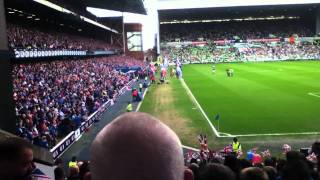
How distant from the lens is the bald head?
6.05ft

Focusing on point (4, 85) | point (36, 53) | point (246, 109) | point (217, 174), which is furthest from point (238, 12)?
point (217, 174)

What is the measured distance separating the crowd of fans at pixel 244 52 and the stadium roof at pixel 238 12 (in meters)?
7.18

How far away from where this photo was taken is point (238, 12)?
94.9m

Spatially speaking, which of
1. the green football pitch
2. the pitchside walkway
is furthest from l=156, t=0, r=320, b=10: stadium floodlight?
the pitchside walkway

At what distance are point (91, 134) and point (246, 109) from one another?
1078 centimetres

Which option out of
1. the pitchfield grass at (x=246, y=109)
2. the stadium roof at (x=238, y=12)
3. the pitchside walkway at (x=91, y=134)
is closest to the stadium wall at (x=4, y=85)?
the pitchside walkway at (x=91, y=134)

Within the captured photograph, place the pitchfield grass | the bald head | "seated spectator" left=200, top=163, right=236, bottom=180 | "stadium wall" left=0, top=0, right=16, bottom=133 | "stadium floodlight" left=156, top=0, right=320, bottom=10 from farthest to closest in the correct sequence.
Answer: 1. "stadium floodlight" left=156, top=0, right=320, bottom=10
2. the pitchfield grass
3. "stadium wall" left=0, top=0, right=16, bottom=133
4. "seated spectator" left=200, top=163, right=236, bottom=180
5. the bald head

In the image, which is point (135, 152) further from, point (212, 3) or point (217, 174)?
point (212, 3)

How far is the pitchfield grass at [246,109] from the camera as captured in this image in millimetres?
20047

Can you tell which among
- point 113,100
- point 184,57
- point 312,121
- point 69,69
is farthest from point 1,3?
point 184,57

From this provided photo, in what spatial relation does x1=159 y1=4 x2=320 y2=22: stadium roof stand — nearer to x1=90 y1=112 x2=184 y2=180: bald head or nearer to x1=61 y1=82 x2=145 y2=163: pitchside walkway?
x1=61 y1=82 x2=145 y2=163: pitchside walkway

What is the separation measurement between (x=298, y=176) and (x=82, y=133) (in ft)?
60.5

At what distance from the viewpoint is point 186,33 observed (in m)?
105

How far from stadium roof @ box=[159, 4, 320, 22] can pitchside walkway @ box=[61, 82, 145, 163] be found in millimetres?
57132
